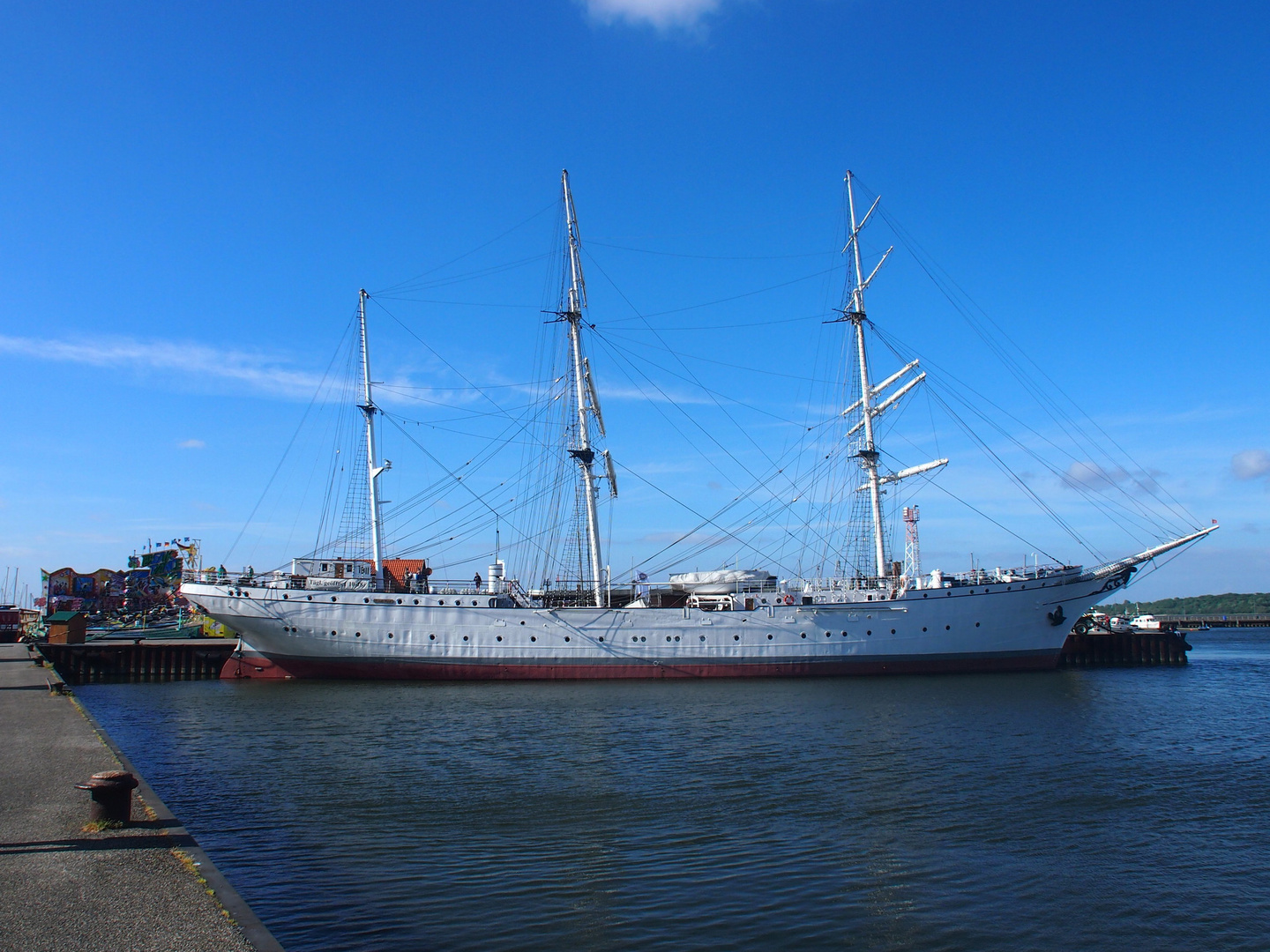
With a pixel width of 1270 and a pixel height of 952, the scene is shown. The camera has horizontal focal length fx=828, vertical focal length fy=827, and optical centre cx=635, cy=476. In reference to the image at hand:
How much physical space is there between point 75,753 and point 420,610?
79.6 feet

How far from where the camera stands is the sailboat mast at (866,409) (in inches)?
1778

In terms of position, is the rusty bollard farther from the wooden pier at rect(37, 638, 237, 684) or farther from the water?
the wooden pier at rect(37, 638, 237, 684)

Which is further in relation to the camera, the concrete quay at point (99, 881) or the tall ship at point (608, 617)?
the tall ship at point (608, 617)

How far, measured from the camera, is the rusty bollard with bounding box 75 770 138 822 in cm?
997

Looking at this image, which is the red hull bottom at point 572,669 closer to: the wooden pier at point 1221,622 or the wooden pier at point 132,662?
the wooden pier at point 132,662

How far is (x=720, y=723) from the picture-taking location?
1000 inches

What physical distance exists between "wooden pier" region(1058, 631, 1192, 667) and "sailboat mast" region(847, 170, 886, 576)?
19862 mm

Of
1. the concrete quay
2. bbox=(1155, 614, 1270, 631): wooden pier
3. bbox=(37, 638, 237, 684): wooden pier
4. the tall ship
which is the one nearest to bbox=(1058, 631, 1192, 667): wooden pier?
the tall ship

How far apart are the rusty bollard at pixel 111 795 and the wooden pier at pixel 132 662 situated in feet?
124

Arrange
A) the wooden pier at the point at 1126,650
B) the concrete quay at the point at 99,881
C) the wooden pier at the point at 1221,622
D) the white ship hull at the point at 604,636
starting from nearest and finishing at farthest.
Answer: the concrete quay at the point at 99,881
the white ship hull at the point at 604,636
the wooden pier at the point at 1126,650
the wooden pier at the point at 1221,622

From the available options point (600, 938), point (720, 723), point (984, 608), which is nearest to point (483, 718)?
point (720, 723)

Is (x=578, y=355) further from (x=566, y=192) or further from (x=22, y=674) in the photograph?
(x=22, y=674)

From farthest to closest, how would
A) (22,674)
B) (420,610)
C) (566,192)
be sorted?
(566,192) < (420,610) < (22,674)

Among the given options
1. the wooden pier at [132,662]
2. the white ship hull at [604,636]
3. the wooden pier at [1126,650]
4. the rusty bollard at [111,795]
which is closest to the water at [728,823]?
the rusty bollard at [111,795]
